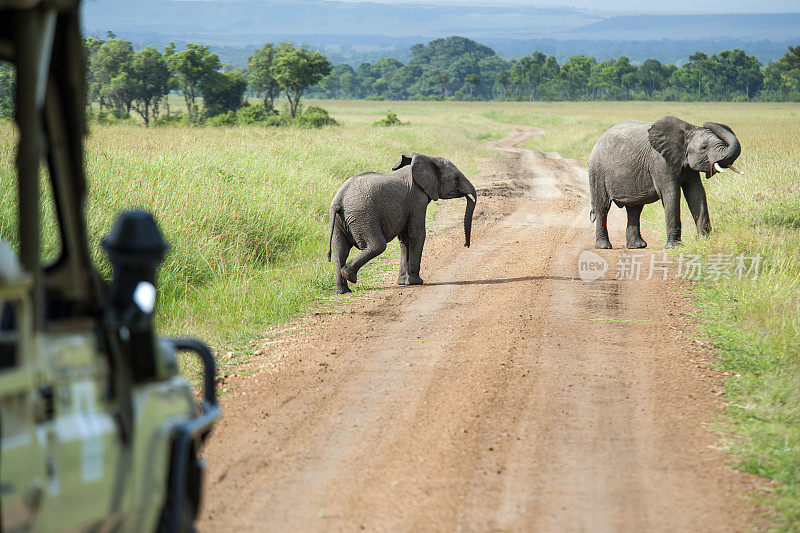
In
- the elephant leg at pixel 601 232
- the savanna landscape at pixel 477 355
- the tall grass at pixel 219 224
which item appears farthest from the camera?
the elephant leg at pixel 601 232

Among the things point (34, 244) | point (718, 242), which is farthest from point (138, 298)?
point (718, 242)

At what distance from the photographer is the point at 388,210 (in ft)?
27.8

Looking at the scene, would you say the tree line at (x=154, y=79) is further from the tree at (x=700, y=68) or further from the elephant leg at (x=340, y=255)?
the tree at (x=700, y=68)

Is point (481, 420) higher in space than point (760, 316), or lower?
lower

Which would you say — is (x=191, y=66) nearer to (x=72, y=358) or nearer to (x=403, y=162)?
(x=403, y=162)

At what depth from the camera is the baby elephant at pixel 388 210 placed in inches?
329

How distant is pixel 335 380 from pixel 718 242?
610 cm

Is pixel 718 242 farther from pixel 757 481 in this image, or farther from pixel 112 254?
pixel 112 254

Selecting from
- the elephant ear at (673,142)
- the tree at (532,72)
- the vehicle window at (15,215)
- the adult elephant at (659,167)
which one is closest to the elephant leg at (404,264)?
the vehicle window at (15,215)

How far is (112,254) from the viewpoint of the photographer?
209 centimetres

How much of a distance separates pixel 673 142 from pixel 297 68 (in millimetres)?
38770

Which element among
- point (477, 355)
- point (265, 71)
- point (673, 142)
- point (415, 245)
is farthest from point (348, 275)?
point (265, 71)

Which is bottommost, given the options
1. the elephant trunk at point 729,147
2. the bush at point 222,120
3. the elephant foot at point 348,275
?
the elephant foot at point 348,275

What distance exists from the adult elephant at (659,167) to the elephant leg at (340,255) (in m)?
4.37
